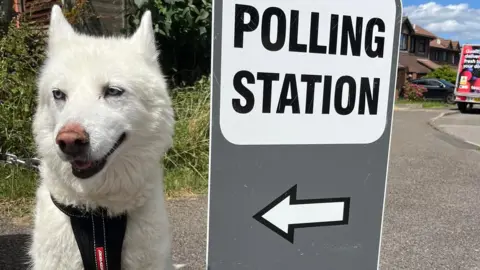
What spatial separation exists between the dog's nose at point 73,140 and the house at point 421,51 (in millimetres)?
44227

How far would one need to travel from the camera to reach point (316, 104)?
179cm

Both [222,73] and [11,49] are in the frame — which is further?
[11,49]

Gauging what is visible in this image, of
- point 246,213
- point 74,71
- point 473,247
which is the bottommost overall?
point 473,247

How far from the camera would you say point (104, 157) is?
6.16 ft

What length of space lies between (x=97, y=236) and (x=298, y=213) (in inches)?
38.3

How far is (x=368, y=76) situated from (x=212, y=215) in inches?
35.1

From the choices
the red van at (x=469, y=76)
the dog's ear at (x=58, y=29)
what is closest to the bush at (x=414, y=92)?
the red van at (x=469, y=76)

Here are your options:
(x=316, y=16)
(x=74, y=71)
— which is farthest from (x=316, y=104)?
(x=74, y=71)

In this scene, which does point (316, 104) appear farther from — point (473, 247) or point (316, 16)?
point (473, 247)

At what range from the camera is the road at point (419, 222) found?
163 inches

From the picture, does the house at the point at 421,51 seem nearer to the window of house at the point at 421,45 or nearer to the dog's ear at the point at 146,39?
the window of house at the point at 421,45

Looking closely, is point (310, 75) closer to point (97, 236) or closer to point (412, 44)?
point (97, 236)

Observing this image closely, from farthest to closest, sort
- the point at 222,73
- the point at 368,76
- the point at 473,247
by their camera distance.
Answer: the point at 473,247
the point at 368,76
the point at 222,73

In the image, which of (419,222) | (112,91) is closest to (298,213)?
(112,91)
